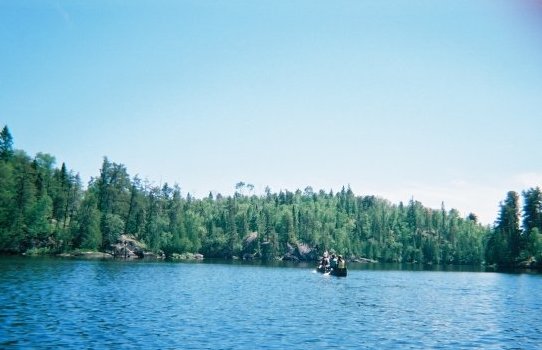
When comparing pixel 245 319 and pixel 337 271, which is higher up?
pixel 337 271

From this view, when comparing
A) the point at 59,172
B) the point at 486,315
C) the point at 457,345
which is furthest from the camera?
the point at 59,172

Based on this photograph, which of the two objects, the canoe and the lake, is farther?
the canoe

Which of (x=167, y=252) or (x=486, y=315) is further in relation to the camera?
(x=167, y=252)

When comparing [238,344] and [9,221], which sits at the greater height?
[9,221]

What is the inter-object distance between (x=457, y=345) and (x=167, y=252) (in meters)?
158

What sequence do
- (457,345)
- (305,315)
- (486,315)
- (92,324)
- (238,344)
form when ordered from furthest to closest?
(486,315) → (305,315) → (92,324) → (457,345) → (238,344)

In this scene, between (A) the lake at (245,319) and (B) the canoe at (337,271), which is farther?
(B) the canoe at (337,271)

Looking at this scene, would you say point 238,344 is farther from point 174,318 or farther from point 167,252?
point 167,252

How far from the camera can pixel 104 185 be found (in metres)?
170

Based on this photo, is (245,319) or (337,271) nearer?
(245,319)

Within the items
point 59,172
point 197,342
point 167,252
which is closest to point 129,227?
point 167,252


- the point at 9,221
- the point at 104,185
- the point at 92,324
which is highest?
the point at 104,185

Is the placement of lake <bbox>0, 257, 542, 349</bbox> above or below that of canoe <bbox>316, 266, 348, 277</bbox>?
below

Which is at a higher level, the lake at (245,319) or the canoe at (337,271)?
the canoe at (337,271)
